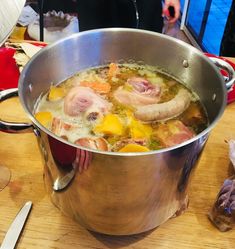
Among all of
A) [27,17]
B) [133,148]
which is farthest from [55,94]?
[27,17]

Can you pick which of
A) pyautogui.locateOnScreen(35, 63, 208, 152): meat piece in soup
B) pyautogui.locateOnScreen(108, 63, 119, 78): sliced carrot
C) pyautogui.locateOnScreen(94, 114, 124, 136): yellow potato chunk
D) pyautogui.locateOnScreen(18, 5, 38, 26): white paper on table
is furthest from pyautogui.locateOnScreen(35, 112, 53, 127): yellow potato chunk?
pyautogui.locateOnScreen(18, 5, 38, 26): white paper on table

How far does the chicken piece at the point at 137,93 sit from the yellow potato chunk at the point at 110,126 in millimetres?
93

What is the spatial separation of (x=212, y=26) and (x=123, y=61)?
247 centimetres

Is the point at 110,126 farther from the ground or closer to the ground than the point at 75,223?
farther from the ground

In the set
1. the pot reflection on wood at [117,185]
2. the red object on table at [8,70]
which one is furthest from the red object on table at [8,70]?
→ the pot reflection on wood at [117,185]

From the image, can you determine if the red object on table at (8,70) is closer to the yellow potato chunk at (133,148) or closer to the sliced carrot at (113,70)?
the sliced carrot at (113,70)

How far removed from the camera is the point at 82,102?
2.83 ft

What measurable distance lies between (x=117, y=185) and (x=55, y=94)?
388 mm

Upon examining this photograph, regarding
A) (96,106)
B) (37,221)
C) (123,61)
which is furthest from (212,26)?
(37,221)

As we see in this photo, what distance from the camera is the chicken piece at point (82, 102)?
33.8 inches

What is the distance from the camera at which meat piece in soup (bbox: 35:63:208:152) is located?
78 centimetres

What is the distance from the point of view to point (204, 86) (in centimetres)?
89

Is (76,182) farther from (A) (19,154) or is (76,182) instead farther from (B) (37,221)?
(A) (19,154)

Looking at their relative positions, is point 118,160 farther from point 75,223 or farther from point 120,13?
point 120,13
